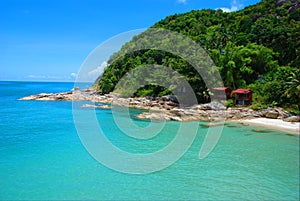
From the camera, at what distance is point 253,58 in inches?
1353

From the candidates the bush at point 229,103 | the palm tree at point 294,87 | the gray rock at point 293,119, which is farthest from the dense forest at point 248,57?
the gray rock at point 293,119

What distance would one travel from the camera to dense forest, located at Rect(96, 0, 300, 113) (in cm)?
2720

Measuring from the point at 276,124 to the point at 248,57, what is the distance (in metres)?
14.8

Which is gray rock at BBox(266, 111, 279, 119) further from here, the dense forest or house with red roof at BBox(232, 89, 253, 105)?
house with red roof at BBox(232, 89, 253, 105)

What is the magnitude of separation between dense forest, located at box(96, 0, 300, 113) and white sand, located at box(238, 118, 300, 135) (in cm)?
339

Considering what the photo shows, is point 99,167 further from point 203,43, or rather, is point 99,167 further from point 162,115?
point 203,43

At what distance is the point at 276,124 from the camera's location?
21.7 metres

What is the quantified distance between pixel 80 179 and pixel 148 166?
11.2 feet

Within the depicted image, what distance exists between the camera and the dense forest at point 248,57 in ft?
89.2

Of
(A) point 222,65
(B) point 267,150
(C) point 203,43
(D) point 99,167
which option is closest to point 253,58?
(A) point 222,65

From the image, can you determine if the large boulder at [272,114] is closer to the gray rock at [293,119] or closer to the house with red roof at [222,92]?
the gray rock at [293,119]

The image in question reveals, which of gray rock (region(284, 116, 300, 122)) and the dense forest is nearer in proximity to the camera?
gray rock (region(284, 116, 300, 122))

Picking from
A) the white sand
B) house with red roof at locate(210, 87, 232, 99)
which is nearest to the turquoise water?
the white sand

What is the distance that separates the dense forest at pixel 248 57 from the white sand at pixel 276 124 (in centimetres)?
339
